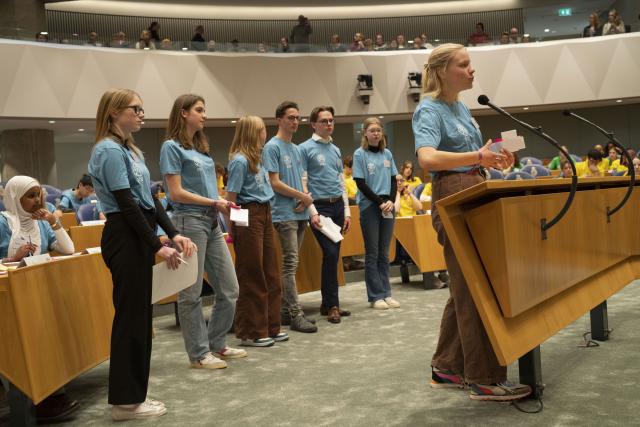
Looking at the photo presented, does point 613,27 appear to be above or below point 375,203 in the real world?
above

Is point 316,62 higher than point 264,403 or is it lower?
higher

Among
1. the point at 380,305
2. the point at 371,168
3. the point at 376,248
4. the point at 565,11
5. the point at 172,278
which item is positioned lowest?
the point at 380,305

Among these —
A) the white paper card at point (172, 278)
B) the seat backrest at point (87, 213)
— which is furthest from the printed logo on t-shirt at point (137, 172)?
the seat backrest at point (87, 213)

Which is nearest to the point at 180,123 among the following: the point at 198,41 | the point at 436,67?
the point at 436,67

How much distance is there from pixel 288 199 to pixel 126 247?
2.10 m

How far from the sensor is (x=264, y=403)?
3051 mm

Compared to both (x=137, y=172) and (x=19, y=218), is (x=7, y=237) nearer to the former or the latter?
(x=19, y=218)

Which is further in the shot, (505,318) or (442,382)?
(442,382)

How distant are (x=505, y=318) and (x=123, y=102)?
71.9 inches

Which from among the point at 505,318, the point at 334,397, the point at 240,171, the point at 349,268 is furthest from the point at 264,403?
the point at 349,268

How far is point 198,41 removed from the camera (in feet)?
51.2

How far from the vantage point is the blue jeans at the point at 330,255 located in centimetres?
514

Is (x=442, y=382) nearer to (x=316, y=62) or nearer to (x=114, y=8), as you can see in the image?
(x=316, y=62)

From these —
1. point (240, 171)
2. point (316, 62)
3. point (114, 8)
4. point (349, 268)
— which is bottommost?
point (349, 268)
